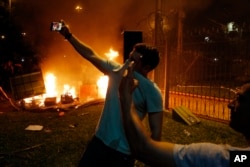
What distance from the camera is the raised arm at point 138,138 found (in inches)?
69.9

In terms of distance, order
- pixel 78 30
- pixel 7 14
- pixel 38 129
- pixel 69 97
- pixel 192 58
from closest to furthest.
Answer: pixel 38 129
pixel 69 97
pixel 192 58
pixel 7 14
pixel 78 30

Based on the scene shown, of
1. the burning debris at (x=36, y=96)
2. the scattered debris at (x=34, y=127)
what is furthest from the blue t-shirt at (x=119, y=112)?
the burning debris at (x=36, y=96)

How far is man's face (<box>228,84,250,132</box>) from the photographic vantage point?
188cm

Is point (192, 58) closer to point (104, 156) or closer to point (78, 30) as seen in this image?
point (104, 156)

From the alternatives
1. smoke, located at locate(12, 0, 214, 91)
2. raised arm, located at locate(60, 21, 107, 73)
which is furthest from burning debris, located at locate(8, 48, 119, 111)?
raised arm, located at locate(60, 21, 107, 73)

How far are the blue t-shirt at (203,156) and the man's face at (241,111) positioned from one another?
14cm

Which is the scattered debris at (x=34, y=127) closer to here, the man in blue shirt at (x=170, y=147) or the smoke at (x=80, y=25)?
the man in blue shirt at (x=170, y=147)

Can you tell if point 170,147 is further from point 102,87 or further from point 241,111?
point 102,87

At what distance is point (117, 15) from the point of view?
68.7 ft

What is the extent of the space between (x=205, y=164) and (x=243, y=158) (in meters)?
0.20

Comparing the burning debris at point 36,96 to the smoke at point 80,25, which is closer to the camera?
the burning debris at point 36,96

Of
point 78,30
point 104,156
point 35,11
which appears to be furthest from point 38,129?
point 78,30

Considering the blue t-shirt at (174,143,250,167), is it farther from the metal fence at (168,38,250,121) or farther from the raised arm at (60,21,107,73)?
the metal fence at (168,38,250,121)

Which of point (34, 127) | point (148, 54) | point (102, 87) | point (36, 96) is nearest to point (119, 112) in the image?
point (148, 54)
